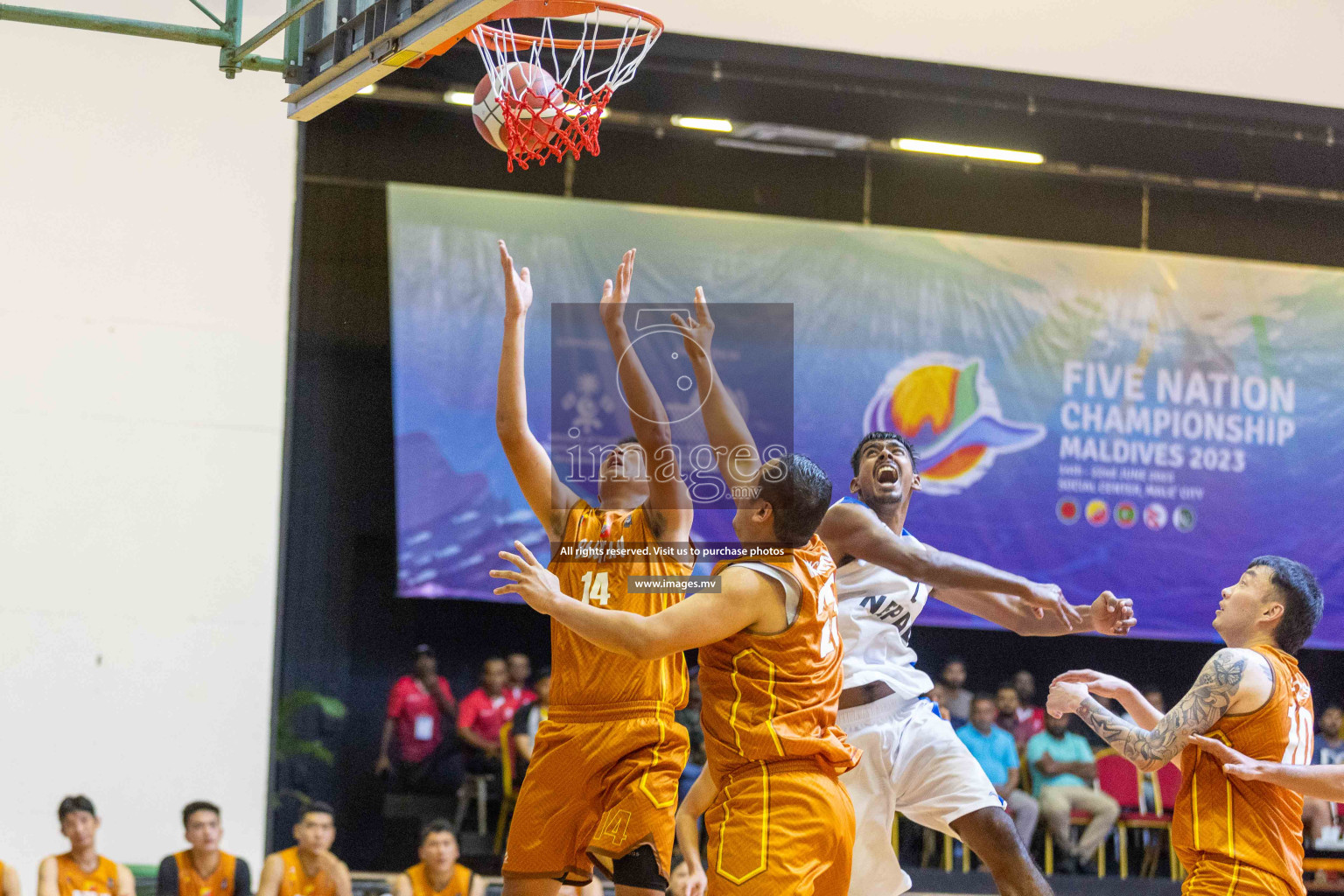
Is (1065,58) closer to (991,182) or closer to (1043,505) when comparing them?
(991,182)

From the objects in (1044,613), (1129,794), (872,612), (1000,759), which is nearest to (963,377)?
(1000,759)

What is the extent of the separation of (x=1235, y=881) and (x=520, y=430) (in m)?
2.67

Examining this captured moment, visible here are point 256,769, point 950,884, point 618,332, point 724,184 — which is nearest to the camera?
point 618,332

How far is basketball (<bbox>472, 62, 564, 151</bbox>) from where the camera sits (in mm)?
5855

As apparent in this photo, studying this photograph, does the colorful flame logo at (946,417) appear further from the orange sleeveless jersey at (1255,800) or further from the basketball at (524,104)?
the orange sleeveless jersey at (1255,800)

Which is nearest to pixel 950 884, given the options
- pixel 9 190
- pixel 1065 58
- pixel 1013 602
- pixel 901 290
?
pixel 901 290

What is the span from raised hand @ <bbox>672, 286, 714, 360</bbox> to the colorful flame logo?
20.7ft

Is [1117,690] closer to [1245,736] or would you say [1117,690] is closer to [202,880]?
[1245,736]

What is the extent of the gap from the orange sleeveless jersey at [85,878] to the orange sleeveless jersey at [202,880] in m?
0.39

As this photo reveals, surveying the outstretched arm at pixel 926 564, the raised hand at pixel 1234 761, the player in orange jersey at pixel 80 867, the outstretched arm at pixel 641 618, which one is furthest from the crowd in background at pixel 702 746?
the outstretched arm at pixel 641 618

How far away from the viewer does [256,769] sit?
380 inches

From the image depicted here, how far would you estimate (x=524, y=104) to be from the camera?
5859mm

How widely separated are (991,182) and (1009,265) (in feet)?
4.65

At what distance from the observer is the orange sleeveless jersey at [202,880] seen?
27.9ft
